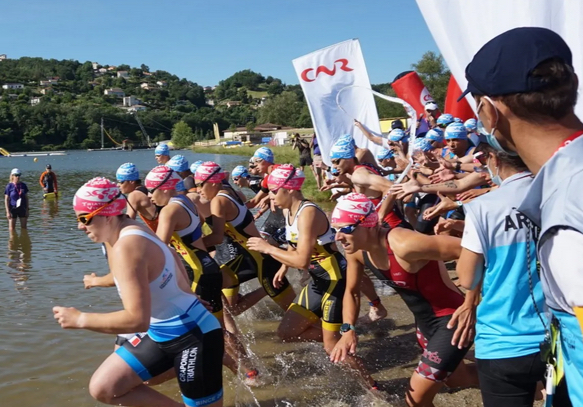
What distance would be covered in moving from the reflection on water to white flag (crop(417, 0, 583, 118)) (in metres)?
8.39

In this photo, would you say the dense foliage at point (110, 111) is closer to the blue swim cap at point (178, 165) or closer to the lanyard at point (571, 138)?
the blue swim cap at point (178, 165)

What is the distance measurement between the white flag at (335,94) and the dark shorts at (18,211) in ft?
29.3

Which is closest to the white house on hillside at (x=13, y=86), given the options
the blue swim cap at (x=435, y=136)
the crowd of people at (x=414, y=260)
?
the blue swim cap at (x=435, y=136)

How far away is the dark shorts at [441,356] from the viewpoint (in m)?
3.70

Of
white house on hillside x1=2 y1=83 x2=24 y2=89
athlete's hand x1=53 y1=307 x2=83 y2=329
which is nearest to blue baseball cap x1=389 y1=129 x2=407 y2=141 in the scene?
athlete's hand x1=53 y1=307 x2=83 y2=329

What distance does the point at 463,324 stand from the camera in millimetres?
3441

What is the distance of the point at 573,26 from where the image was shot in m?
2.89

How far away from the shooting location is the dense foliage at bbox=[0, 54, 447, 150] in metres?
107

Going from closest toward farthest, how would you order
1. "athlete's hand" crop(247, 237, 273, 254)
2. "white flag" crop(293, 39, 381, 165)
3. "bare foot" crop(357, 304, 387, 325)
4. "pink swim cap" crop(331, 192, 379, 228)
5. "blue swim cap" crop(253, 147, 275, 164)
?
"pink swim cap" crop(331, 192, 379, 228) → "athlete's hand" crop(247, 237, 273, 254) → "bare foot" crop(357, 304, 387, 325) → "blue swim cap" crop(253, 147, 275, 164) → "white flag" crop(293, 39, 381, 165)

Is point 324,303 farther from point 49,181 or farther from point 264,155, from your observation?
point 49,181

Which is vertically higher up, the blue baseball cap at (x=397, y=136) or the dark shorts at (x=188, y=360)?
the blue baseball cap at (x=397, y=136)

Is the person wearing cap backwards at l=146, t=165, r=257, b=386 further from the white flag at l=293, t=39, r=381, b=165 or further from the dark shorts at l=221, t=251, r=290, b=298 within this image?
the white flag at l=293, t=39, r=381, b=165

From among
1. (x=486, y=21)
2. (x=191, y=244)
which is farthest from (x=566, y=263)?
(x=191, y=244)

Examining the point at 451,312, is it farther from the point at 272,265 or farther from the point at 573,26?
the point at 272,265
